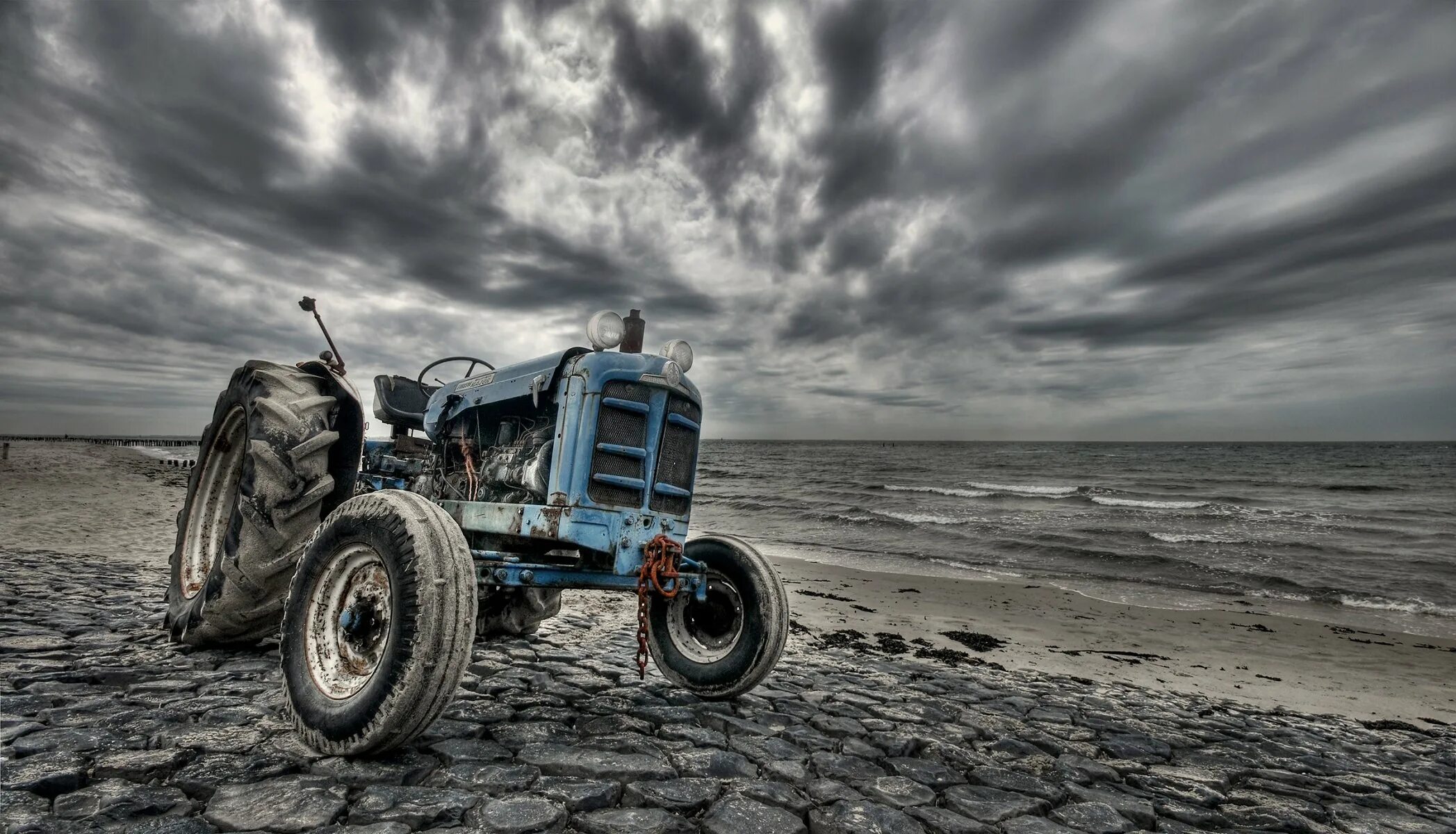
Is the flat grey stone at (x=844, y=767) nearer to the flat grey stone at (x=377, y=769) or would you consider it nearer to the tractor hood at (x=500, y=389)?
the flat grey stone at (x=377, y=769)

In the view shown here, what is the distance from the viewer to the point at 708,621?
13.9 feet

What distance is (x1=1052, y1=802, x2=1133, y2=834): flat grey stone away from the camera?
103 inches

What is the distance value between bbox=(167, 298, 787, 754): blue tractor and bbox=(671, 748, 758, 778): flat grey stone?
1.80 ft

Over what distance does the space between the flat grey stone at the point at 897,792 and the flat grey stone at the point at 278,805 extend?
2005mm

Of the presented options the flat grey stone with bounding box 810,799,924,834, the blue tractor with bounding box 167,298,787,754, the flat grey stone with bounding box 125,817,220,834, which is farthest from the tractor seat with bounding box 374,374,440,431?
the flat grey stone with bounding box 810,799,924,834

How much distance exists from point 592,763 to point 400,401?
3.69m

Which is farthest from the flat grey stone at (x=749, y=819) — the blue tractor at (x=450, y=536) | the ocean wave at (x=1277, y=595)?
the ocean wave at (x=1277, y=595)

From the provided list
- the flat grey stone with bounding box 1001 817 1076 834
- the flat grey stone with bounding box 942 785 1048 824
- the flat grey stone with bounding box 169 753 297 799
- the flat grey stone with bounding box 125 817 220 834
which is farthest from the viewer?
the flat grey stone with bounding box 942 785 1048 824

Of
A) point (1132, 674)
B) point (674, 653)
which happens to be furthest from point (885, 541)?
point (674, 653)

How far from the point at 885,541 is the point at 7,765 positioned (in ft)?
48.7

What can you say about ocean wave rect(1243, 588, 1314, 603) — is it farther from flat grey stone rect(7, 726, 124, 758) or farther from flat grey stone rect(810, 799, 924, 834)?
flat grey stone rect(7, 726, 124, 758)

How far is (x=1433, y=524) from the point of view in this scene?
57.7ft

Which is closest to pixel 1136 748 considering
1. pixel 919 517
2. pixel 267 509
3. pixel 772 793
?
pixel 772 793

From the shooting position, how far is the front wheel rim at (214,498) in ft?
15.4
